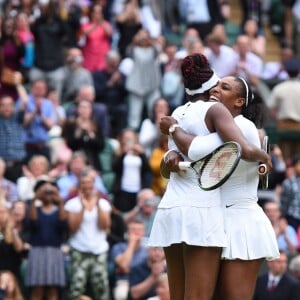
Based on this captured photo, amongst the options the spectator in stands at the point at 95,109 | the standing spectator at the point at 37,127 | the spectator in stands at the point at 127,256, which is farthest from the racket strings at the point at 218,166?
the spectator in stands at the point at 95,109

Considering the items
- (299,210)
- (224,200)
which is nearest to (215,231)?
(224,200)

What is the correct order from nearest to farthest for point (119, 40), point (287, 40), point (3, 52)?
point (3, 52)
point (119, 40)
point (287, 40)

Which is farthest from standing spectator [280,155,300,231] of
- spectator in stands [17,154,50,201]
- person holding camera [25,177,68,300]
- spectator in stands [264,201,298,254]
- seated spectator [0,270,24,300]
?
seated spectator [0,270,24,300]

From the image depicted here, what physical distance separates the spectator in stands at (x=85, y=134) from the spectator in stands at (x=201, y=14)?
535 centimetres

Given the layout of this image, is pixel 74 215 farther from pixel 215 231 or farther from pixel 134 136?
pixel 215 231

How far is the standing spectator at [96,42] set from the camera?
19.8 m

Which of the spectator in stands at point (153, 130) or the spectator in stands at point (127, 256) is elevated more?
the spectator in stands at point (153, 130)

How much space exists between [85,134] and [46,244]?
2766 mm

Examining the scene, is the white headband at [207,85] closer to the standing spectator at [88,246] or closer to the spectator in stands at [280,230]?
the standing spectator at [88,246]

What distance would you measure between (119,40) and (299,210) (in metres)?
5.74

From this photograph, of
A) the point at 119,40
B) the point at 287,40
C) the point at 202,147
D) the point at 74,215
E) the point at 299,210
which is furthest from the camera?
the point at 287,40

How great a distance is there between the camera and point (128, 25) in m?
20.4

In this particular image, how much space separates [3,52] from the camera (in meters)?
18.1

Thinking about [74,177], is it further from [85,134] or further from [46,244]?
[46,244]
